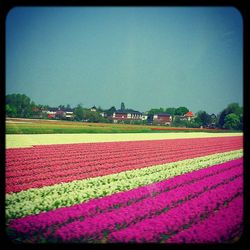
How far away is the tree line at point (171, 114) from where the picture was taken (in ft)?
19.7

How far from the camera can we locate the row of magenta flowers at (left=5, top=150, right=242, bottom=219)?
224 inches

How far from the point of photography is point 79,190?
7.13 metres

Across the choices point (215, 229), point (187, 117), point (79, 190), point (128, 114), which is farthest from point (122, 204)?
point (128, 114)

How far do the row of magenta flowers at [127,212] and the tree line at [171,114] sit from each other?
5.56 ft

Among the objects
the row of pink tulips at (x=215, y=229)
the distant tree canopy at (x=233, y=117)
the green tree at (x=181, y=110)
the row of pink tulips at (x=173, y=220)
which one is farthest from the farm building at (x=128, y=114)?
the row of pink tulips at (x=215, y=229)

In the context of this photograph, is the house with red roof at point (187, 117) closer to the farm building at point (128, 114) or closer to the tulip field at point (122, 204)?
the farm building at point (128, 114)

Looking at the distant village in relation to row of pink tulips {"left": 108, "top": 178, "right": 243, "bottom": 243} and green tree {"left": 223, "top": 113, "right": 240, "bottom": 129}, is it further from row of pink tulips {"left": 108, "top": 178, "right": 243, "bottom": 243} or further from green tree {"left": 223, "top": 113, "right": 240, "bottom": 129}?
row of pink tulips {"left": 108, "top": 178, "right": 243, "bottom": 243}

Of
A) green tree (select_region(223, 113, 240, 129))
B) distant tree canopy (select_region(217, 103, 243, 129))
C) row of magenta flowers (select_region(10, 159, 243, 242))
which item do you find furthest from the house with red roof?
row of magenta flowers (select_region(10, 159, 243, 242))

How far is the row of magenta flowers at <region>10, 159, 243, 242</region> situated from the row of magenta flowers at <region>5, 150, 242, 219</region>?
410 millimetres

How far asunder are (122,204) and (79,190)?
1542 mm

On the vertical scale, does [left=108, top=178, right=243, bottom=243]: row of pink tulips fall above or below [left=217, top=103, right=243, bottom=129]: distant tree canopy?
below
